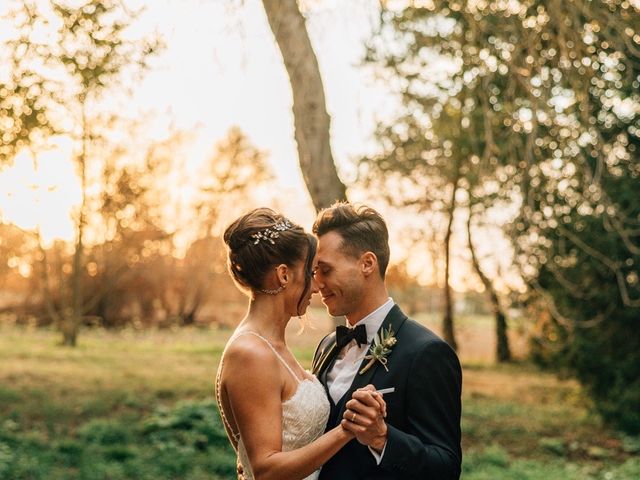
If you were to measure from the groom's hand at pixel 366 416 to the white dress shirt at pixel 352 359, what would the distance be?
0.56 m

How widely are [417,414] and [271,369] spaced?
540mm

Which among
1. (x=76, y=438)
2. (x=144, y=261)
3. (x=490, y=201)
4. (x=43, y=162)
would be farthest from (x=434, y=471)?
(x=144, y=261)

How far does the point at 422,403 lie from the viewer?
9.71 feet

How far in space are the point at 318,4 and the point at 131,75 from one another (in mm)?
1980

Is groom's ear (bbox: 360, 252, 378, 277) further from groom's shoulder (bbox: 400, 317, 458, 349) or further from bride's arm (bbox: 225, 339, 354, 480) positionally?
bride's arm (bbox: 225, 339, 354, 480)

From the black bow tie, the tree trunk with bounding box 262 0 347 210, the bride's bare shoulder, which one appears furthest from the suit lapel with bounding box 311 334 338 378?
the tree trunk with bounding box 262 0 347 210

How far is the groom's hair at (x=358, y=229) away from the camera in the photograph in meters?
3.34

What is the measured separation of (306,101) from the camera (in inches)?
297

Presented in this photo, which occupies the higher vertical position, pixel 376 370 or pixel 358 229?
pixel 358 229

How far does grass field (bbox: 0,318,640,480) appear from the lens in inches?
350

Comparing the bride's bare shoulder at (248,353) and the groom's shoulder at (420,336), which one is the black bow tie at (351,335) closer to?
the groom's shoulder at (420,336)

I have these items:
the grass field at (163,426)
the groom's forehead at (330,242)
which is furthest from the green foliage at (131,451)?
the groom's forehead at (330,242)

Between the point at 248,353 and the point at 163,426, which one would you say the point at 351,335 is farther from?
the point at 163,426

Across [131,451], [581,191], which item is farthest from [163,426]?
[581,191]
